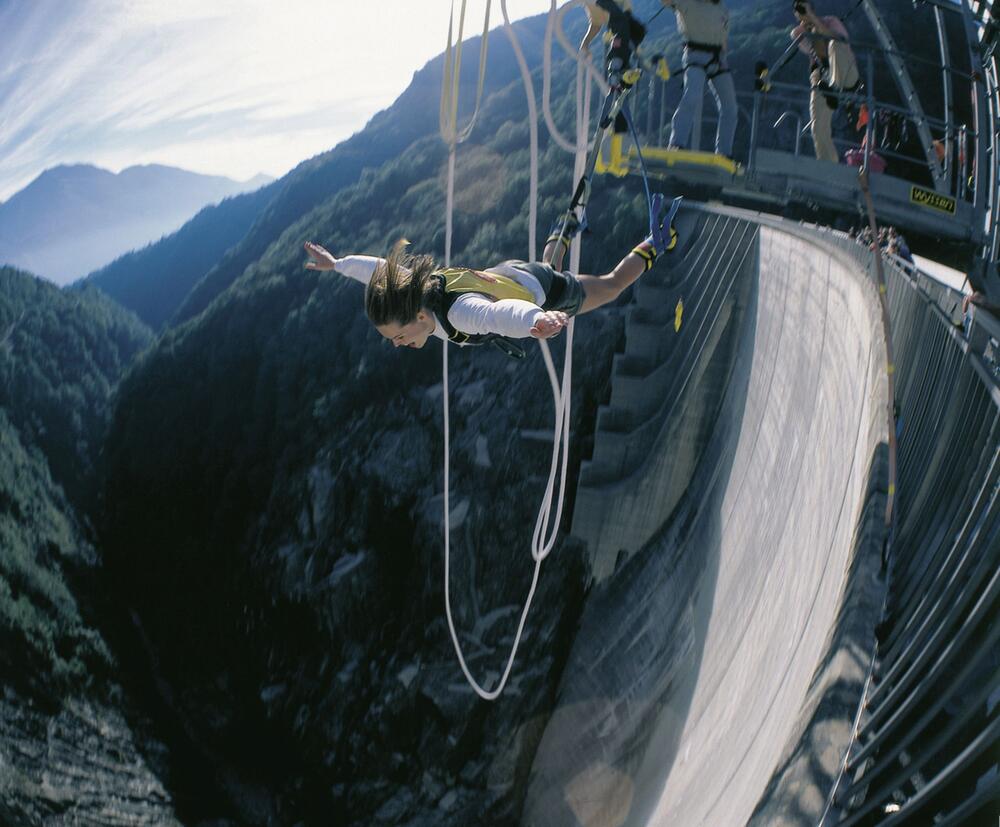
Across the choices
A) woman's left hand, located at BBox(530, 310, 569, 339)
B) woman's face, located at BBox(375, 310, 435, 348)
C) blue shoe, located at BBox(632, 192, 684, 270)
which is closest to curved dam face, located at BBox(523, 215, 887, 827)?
blue shoe, located at BBox(632, 192, 684, 270)

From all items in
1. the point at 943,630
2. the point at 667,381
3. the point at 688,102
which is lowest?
the point at 667,381

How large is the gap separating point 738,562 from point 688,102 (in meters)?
6.34

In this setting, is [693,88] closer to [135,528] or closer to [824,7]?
[824,7]

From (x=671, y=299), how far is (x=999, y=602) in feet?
56.1

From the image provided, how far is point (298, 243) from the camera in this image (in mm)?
49812

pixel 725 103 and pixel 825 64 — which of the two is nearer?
pixel 725 103

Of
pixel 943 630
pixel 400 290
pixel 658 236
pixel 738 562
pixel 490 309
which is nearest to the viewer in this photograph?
pixel 943 630

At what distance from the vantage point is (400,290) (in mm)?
4883

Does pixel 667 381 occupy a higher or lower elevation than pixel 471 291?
lower

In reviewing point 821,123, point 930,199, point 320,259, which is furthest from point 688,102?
point 320,259

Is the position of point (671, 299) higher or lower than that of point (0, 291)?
lower

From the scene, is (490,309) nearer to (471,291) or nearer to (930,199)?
(471,291)

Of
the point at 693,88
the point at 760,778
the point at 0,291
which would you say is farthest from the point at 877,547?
the point at 0,291

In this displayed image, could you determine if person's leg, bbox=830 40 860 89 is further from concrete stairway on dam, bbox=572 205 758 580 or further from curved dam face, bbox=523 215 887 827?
concrete stairway on dam, bbox=572 205 758 580
